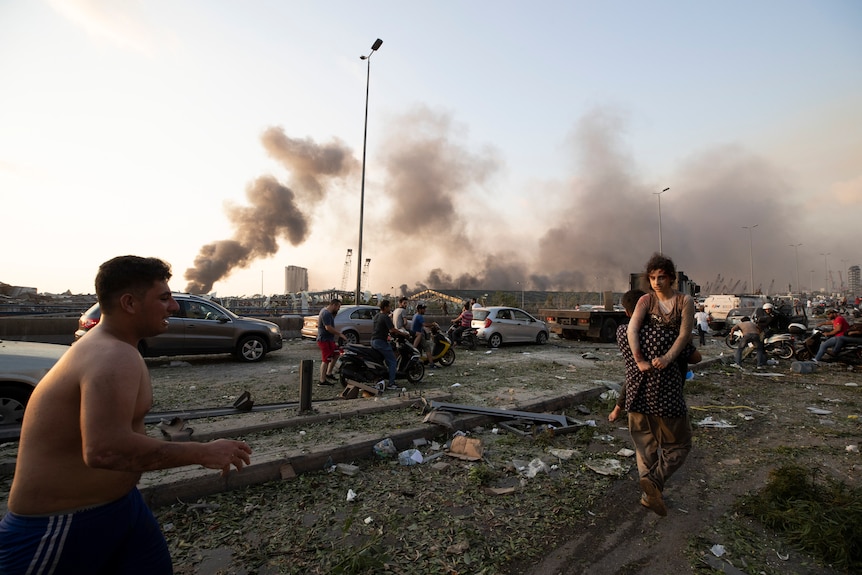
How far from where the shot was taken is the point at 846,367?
10398mm

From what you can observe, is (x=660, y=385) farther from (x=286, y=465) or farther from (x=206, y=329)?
(x=206, y=329)

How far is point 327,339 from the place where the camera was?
26.8 ft

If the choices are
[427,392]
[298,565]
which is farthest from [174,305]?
[427,392]

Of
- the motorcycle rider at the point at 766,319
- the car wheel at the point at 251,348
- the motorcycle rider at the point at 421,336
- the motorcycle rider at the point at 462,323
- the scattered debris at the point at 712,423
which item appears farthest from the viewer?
the motorcycle rider at the point at 462,323

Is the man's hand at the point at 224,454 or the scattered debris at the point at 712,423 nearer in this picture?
the man's hand at the point at 224,454

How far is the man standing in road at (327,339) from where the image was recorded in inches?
319

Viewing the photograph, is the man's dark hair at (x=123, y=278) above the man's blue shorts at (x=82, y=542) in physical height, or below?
above

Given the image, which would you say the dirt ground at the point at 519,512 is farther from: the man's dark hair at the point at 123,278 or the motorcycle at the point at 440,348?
the motorcycle at the point at 440,348

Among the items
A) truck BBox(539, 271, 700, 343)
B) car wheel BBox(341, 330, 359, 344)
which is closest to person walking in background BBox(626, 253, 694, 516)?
car wheel BBox(341, 330, 359, 344)

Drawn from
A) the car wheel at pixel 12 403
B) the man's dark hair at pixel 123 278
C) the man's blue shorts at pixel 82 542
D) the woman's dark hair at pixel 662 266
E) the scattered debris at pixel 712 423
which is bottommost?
the scattered debris at pixel 712 423

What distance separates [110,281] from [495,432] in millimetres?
4569

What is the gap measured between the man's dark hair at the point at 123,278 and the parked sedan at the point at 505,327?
13.5 m

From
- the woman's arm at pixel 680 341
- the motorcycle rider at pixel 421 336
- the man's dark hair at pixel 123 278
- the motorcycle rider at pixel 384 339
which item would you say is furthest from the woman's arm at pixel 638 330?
the motorcycle rider at pixel 421 336

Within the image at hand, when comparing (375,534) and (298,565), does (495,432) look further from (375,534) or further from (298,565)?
(298,565)
